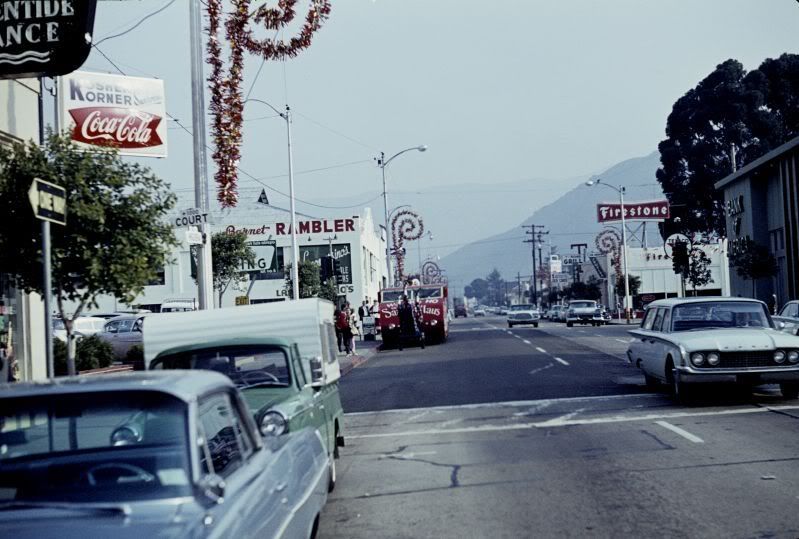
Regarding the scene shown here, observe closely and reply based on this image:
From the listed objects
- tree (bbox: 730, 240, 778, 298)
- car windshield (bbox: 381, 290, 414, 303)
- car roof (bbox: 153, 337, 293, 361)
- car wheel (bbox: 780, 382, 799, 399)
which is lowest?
car wheel (bbox: 780, 382, 799, 399)

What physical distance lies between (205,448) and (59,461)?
675 millimetres

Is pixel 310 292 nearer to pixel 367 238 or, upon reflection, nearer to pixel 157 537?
pixel 367 238

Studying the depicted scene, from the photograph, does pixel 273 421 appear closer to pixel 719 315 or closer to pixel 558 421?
pixel 558 421

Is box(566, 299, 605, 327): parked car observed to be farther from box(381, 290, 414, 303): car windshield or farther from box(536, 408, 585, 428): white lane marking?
box(536, 408, 585, 428): white lane marking

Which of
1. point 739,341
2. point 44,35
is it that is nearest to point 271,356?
point 44,35

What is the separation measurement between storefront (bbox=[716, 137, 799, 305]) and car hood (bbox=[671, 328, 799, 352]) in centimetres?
2654

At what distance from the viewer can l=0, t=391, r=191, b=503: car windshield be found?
425cm

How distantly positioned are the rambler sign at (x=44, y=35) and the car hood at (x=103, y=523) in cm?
799

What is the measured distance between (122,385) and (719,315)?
1230 cm

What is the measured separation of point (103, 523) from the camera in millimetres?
3848

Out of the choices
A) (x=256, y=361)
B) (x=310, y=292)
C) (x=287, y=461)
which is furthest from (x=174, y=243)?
(x=310, y=292)

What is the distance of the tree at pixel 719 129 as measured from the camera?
66000 mm

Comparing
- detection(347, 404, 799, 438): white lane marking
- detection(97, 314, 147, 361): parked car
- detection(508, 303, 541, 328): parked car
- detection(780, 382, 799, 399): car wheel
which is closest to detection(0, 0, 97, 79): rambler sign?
detection(347, 404, 799, 438): white lane marking

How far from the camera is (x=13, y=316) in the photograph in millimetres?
16922
